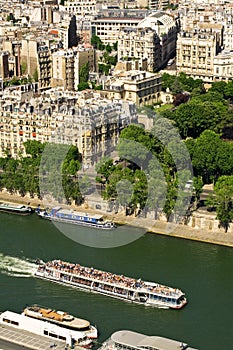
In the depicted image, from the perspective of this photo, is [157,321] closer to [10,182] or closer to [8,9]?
[10,182]

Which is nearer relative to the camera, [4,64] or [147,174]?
[147,174]

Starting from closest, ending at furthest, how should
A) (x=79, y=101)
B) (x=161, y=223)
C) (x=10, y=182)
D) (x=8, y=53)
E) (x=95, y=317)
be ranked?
(x=95, y=317) → (x=161, y=223) → (x=10, y=182) → (x=79, y=101) → (x=8, y=53)

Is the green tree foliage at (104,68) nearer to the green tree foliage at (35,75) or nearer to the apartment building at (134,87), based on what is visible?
the green tree foliage at (35,75)

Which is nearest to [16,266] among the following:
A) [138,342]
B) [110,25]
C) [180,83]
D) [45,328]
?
[45,328]

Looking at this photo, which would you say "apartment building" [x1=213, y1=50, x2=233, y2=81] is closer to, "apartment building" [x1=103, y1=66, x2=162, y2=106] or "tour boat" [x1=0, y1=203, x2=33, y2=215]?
"apartment building" [x1=103, y1=66, x2=162, y2=106]

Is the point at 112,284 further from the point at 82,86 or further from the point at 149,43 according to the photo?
the point at 149,43

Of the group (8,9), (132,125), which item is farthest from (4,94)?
(8,9)

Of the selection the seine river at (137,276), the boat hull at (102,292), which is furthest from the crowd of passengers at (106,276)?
the seine river at (137,276)
